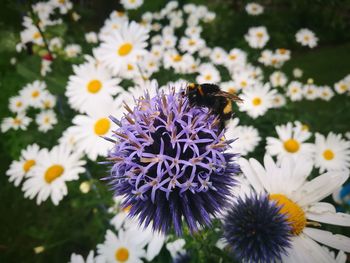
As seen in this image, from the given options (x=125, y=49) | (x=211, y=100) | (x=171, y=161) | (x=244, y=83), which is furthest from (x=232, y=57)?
(x=171, y=161)

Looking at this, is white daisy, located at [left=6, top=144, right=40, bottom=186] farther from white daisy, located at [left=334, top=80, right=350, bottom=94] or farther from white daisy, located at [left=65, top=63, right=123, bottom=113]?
white daisy, located at [left=334, top=80, right=350, bottom=94]

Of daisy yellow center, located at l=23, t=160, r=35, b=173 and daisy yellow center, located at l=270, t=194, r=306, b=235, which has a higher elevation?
daisy yellow center, located at l=23, t=160, r=35, b=173

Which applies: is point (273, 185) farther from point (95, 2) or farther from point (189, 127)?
point (95, 2)

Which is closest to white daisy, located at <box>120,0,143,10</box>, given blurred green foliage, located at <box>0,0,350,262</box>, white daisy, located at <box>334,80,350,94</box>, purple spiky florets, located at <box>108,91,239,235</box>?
blurred green foliage, located at <box>0,0,350,262</box>

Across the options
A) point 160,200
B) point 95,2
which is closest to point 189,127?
point 160,200

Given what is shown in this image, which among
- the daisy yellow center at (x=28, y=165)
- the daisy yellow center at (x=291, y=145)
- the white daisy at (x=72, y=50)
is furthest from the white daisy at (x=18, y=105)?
the daisy yellow center at (x=291, y=145)

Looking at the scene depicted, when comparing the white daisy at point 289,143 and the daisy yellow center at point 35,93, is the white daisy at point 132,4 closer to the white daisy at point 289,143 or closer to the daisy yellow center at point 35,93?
the daisy yellow center at point 35,93

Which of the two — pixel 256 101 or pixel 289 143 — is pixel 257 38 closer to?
pixel 256 101

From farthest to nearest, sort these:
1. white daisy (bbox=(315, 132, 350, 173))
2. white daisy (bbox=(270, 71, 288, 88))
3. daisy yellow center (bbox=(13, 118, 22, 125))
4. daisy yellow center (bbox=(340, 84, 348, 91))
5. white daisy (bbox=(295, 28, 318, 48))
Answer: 1. white daisy (bbox=(295, 28, 318, 48))
2. white daisy (bbox=(270, 71, 288, 88))
3. daisy yellow center (bbox=(340, 84, 348, 91))
4. daisy yellow center (bbox=(13, 118, 22, 125))
5. white daisy (bbox=(315, 132, 350, 173))
